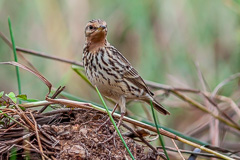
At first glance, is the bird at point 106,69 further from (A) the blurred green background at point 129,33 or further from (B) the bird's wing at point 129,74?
(A) the blurred green background at point 129,33

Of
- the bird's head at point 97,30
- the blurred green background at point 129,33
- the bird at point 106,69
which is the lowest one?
the bird at point 106,69

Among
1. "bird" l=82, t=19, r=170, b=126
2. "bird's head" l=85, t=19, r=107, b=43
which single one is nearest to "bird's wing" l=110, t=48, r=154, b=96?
"bird" l=82, t=19, r=170, b=126

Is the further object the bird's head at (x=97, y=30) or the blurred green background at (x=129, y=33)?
the blurred green background at (x=129, y=33)

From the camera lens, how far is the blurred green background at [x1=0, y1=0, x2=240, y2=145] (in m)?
6.02

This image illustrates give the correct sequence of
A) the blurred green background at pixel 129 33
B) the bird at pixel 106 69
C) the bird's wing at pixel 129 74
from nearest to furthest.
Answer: the bird at pixel 106 69 → the bird's wing at pixel 129 74 → the blurred green background at pixel 129 33

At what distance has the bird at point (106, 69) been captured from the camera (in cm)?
424

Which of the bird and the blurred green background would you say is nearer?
the bird

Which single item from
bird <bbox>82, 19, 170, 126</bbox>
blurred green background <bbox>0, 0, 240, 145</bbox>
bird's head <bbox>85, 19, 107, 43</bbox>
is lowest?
bird <bbox>82, 19, 170, 126</bbox>

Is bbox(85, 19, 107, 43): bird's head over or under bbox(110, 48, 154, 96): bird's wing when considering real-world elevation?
over

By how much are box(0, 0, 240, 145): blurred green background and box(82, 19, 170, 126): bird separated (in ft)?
4.92

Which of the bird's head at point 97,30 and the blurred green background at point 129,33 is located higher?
the blurred green background at point 129,33

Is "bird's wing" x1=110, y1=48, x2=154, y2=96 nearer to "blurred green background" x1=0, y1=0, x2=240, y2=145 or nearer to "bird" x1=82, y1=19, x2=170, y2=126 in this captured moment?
"bird" x1=82, y1=19, x2=170, y2=126

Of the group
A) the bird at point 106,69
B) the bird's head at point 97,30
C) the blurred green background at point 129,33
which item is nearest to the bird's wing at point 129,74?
the bird at point 106,69

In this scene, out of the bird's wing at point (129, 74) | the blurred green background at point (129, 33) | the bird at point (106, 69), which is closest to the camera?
the bird at point (106, 69)
